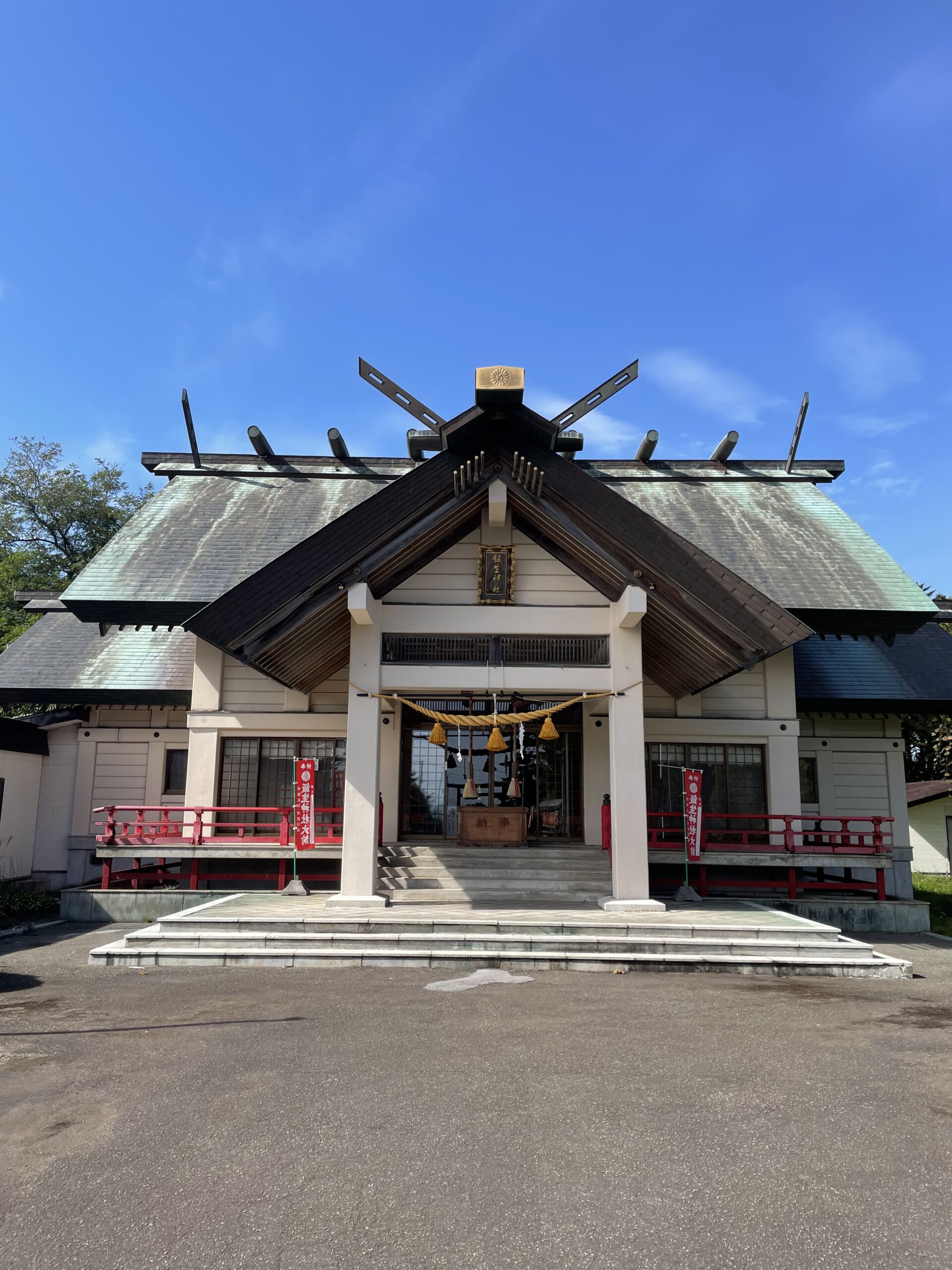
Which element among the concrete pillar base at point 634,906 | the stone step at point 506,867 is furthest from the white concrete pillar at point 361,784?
the concrete pillar base at point 634,906

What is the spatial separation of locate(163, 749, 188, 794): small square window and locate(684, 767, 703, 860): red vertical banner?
9.96 m

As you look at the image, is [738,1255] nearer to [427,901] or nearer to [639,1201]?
[639,1201]

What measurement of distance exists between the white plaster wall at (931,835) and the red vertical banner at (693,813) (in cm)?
1746

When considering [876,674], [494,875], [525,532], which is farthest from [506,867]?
[876,674]

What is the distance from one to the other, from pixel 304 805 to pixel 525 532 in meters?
5.60

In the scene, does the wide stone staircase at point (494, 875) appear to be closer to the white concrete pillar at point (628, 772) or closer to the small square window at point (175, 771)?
the white concrete pillar at point (628, 772)

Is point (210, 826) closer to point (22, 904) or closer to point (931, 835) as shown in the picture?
point (22, 904)

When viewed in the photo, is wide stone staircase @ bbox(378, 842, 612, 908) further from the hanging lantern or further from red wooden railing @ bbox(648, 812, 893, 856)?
red wooden railing @ bbox(648, 812, 893, 856)

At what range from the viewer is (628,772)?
38.3 ft

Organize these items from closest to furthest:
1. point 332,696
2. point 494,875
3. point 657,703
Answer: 1. point 494,875
2. point 332,696
3. point 657,703

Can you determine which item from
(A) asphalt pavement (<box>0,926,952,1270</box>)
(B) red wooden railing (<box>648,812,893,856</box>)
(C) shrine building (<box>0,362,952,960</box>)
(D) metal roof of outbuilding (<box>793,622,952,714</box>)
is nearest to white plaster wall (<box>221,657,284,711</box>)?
(C) shrine building (<box>0,362,952,960</box>)

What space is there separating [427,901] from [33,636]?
39.5 ft

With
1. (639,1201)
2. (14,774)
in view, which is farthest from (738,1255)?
(14,774)

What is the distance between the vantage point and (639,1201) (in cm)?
399
